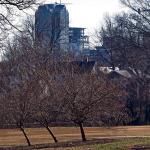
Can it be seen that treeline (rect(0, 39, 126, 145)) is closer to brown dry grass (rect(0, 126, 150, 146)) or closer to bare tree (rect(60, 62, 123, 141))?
bare tree (rect(60, 62, 123, 141))

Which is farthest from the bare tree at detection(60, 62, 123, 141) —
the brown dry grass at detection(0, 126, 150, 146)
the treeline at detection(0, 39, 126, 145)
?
the brown dry grass at detection(0, 126, 150, 146)

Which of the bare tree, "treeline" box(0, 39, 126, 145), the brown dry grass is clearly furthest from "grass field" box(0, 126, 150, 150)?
the bare tree

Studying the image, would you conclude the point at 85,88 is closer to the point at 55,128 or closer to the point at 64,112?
the point at 64,112

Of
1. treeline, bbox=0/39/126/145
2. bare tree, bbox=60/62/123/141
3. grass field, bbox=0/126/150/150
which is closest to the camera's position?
bare tree, bbox=60/62/123/141

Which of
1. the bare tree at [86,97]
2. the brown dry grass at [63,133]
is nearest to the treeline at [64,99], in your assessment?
the bare tree at [86,97]

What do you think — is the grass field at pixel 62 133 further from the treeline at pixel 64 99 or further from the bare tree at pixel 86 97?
the bare tree at pixel 86 97

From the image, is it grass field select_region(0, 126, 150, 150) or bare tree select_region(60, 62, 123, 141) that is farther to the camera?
grass field select_region(0, 126, 150, 150)

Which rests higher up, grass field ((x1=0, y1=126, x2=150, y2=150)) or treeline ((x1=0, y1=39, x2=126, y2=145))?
treeline ((x1=0, y1=39, x2=126, y2=145))

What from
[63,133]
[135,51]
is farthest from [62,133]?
[135,51]

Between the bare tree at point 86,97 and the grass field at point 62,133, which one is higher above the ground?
the bare tree at point 86,97

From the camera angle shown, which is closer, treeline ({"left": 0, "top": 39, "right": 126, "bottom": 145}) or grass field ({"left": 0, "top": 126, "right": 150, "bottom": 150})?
treeline ({"left": 0, "top": 39, "right": 126, "bottom": 145})

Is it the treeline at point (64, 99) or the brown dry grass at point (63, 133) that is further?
the brown dry grass at point (63, 133)

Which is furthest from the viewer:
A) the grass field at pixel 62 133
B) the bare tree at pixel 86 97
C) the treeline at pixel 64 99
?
the grass field at pixel 62 133

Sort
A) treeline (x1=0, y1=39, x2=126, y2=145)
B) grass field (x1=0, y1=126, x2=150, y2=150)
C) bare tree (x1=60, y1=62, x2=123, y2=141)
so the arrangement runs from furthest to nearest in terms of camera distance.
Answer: grass field (x1=0, y1=126, x2=150, y2=150), treeline (x1=0, y1=39, x2=126, y2=145), bare tree (x1=60, y1=62, x2=123, y2=141)
